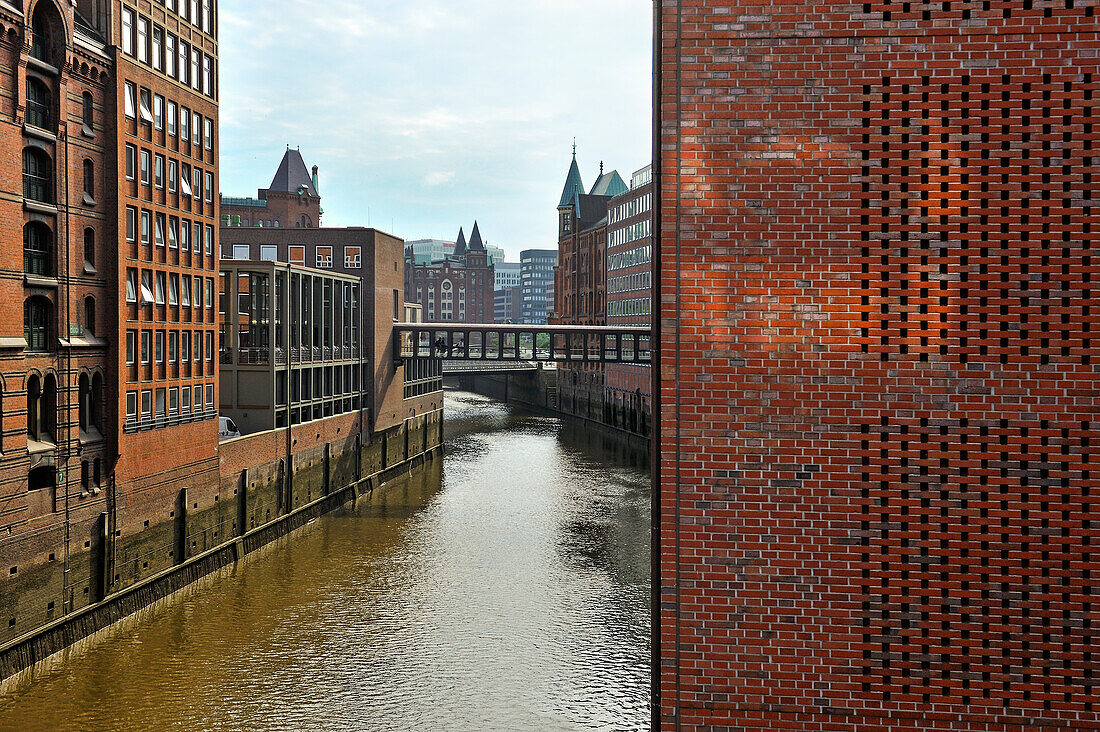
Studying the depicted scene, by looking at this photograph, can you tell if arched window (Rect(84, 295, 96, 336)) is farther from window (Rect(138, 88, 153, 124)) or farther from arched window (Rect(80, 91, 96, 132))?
window (Rect(138, 88, 153, 124))

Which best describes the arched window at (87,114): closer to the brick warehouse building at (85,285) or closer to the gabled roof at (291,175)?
the brick warehouse building at (85,285)

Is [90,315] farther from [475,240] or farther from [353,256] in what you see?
[475,240]

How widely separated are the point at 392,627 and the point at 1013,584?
19411 millimetres

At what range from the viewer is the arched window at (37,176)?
A: 23.0m

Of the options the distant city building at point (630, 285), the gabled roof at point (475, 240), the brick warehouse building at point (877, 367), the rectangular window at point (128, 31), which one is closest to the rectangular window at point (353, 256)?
the distant city building at point (630, 285)

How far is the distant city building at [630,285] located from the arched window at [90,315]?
47820 millimetres

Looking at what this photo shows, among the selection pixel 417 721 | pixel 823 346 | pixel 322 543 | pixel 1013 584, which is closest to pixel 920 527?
pixel 1013 584

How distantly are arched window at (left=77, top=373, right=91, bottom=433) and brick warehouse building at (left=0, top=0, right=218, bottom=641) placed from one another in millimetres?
44

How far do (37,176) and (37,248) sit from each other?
1.87 metres

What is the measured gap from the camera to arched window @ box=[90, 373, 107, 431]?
995 inches

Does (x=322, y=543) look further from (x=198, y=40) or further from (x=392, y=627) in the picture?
(x=198, y=40)

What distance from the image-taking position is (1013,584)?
8.70 m

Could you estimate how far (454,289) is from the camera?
186500mm

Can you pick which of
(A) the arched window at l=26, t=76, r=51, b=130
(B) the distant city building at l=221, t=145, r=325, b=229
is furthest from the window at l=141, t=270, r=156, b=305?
(B) the distant city building at l=221, t=145, r=325, b=229
